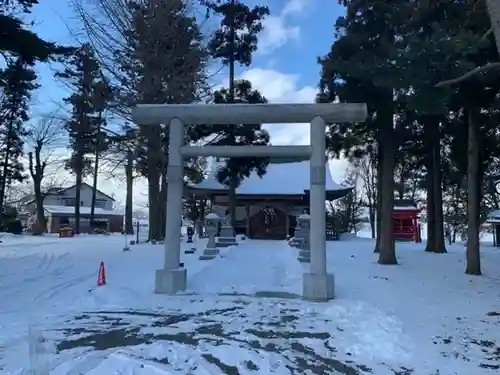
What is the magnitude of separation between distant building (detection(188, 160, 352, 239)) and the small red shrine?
4.14m

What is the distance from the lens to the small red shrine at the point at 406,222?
3045 cm

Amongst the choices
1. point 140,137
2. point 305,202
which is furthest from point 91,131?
point 305,202

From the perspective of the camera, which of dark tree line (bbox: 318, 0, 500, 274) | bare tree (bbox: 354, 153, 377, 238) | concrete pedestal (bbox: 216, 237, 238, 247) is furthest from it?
bare tree (bbox: 354, 153, 377, 238)

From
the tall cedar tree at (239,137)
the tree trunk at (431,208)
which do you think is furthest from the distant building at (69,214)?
the tree trunk at (431,208)

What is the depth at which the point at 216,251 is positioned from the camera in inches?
645

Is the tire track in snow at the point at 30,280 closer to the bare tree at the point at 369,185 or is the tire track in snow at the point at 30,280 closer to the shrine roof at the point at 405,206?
the shrine roof at the point at 405,206

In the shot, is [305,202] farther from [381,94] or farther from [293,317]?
[293,317]

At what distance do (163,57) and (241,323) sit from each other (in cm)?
1448

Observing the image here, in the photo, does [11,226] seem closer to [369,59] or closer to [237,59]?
[237,59]

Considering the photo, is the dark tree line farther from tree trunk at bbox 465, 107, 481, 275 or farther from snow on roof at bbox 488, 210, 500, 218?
snow on roof at bbox 488, 210, 500, 218

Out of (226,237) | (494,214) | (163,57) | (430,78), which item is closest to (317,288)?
(430,78)

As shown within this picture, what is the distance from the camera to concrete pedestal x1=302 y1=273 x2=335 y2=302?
906 cm

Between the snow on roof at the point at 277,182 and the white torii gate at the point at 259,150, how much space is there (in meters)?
18.3

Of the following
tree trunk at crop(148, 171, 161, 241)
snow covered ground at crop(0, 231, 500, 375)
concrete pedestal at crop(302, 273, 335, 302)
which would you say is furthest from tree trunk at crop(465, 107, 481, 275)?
tree trunk at crop(148, 171, 161, 241)
